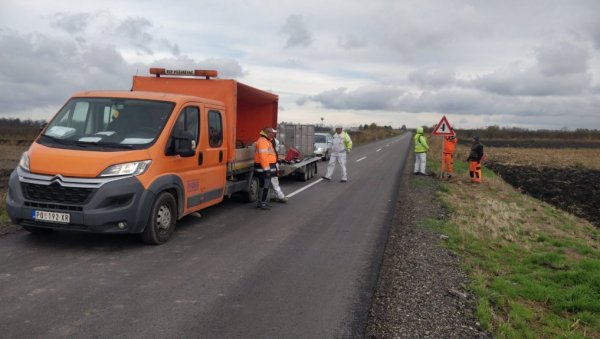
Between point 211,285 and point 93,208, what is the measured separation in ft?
6.37

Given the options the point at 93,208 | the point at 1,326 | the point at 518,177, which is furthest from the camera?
the point at 518,177

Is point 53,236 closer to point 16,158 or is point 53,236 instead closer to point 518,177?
point 518,177

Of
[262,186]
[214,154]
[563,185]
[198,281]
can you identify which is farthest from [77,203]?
[563,185]

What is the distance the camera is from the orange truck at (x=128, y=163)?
6.29m

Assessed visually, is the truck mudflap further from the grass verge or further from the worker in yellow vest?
the worker in yellow vest

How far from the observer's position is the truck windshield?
6.87 m

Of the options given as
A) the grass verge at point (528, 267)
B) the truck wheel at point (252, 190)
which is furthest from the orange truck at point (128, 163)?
the grass verge at point (528, 267)

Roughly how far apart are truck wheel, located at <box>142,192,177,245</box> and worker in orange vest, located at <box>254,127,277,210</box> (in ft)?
10.8

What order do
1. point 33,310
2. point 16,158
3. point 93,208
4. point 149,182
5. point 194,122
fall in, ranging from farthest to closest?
point 16,158 < point 194,122 < point 149,182 < point 93,208 < point 33,310

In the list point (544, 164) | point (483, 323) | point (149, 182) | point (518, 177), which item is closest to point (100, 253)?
point (149, 182)

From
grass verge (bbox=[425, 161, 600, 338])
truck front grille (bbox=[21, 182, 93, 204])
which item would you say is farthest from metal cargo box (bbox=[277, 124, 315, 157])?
truck front grille (bbox=[21, 182, 93, 204])

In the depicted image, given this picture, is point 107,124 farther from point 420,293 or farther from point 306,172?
point 306,172

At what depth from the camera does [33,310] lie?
4.50 m

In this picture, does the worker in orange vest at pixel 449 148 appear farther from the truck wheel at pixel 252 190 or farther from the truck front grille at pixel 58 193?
the truck front grille at pixel 58 193
